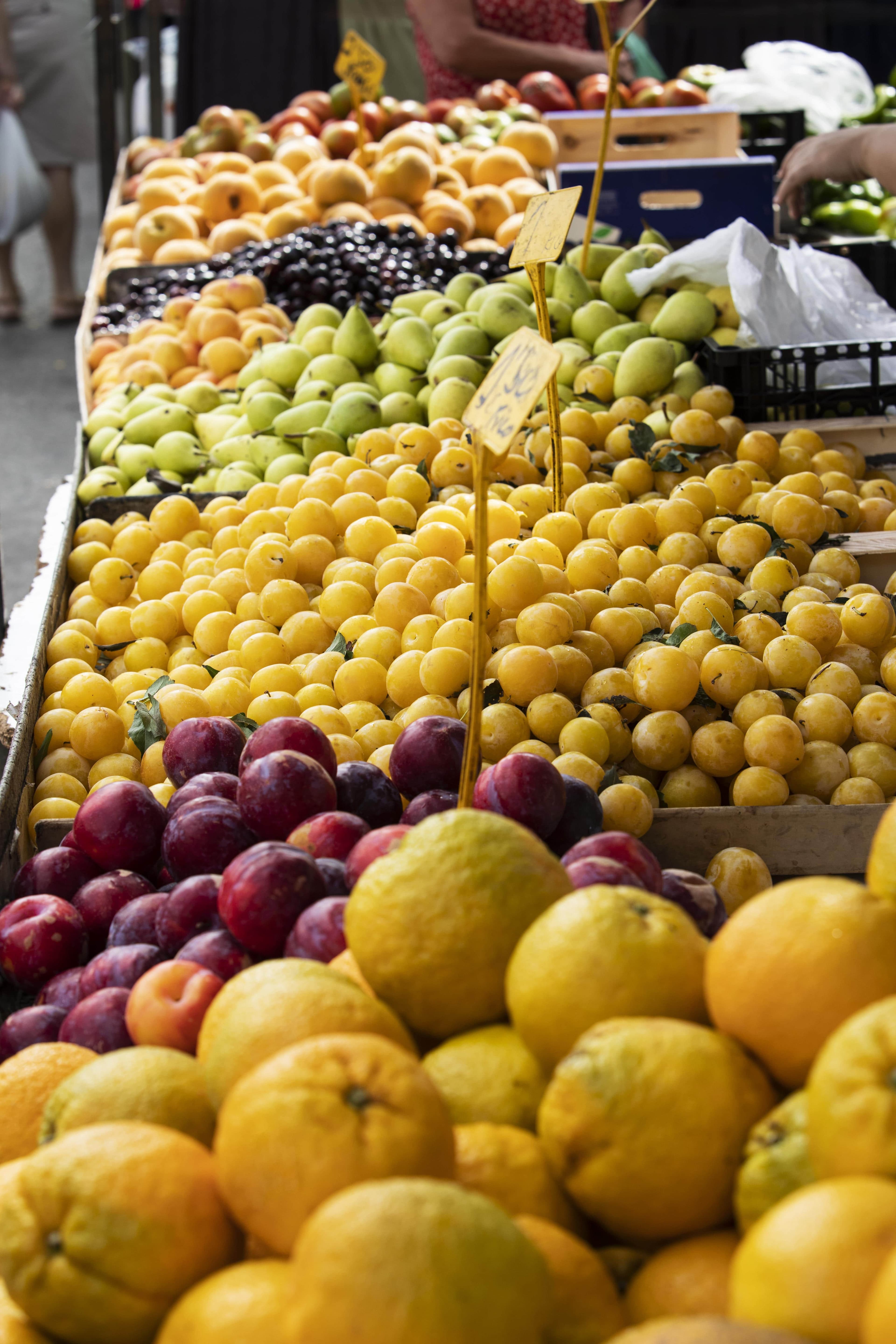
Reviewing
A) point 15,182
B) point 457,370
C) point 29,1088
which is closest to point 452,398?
point 457,370

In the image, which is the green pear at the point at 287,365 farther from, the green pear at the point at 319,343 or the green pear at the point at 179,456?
the green pear at the point at 179,456

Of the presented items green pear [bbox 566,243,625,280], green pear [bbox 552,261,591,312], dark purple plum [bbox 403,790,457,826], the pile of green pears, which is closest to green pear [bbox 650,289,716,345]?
the pile of green pears

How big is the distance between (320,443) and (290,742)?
144cm

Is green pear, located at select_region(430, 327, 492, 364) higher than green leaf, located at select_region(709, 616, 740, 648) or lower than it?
higher

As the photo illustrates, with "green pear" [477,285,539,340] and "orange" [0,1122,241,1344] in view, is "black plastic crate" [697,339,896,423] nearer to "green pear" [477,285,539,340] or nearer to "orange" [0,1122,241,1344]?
"green pear" [477,285,539,340]

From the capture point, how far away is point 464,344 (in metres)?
2.85

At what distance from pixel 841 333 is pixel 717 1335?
110 inches

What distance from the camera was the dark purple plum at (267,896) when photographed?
108 centimetres

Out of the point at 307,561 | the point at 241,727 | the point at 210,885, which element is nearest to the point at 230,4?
the point at 307,561

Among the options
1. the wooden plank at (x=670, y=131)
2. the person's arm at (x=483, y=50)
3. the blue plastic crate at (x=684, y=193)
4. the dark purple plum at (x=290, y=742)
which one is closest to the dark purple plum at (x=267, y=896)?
the dark purple plum at (x=290, y=742)

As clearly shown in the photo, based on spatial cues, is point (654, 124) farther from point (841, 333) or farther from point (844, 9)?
point (844, 9)

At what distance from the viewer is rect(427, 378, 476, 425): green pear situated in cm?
263

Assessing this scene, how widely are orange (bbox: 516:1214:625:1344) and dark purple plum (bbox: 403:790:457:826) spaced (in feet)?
1.97

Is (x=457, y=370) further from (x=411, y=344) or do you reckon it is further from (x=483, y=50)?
(x=483, y=50)
